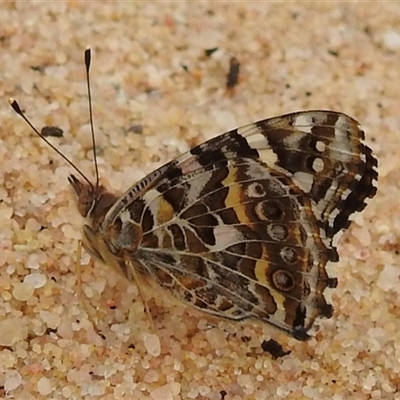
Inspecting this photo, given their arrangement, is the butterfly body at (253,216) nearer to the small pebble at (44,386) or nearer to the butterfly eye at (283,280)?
the butterfly eye at (283,280)

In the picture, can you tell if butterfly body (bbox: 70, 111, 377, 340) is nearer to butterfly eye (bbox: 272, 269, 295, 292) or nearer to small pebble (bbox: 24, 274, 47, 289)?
butterfly eye (bbox: 272, 269, 295, 292)

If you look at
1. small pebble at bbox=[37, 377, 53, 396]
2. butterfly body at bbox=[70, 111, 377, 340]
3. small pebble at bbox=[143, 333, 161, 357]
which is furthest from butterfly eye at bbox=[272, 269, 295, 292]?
small pebble at bbox=[37, 377, 53, 396]

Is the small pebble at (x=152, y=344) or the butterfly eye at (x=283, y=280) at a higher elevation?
the butterfly eye at (x=283, y=280)

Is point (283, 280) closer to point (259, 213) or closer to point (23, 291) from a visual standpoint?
point (259, 213)

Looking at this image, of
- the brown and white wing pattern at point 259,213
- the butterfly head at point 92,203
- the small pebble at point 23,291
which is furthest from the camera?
the small pebble at point 23,291

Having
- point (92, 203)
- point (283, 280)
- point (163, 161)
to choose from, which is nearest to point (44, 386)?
point (92, 203)

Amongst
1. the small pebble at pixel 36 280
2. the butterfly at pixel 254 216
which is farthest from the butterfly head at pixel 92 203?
the small pebble at pixel 36 280

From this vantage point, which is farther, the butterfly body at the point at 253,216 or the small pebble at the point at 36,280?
the small pebble at the point at 36,280

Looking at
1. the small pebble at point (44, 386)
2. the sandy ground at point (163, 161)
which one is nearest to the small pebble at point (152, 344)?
the sandy ground at point (163, 161)

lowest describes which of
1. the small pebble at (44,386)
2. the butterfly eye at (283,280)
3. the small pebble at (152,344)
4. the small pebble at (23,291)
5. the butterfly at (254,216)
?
the small pebble at (152,344)

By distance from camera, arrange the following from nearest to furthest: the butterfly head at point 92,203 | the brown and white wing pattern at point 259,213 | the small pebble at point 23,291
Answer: the brown and white wing pattern at point 259,213 → the butterfly head at point 92,203 → the small pebble at point 23,291
